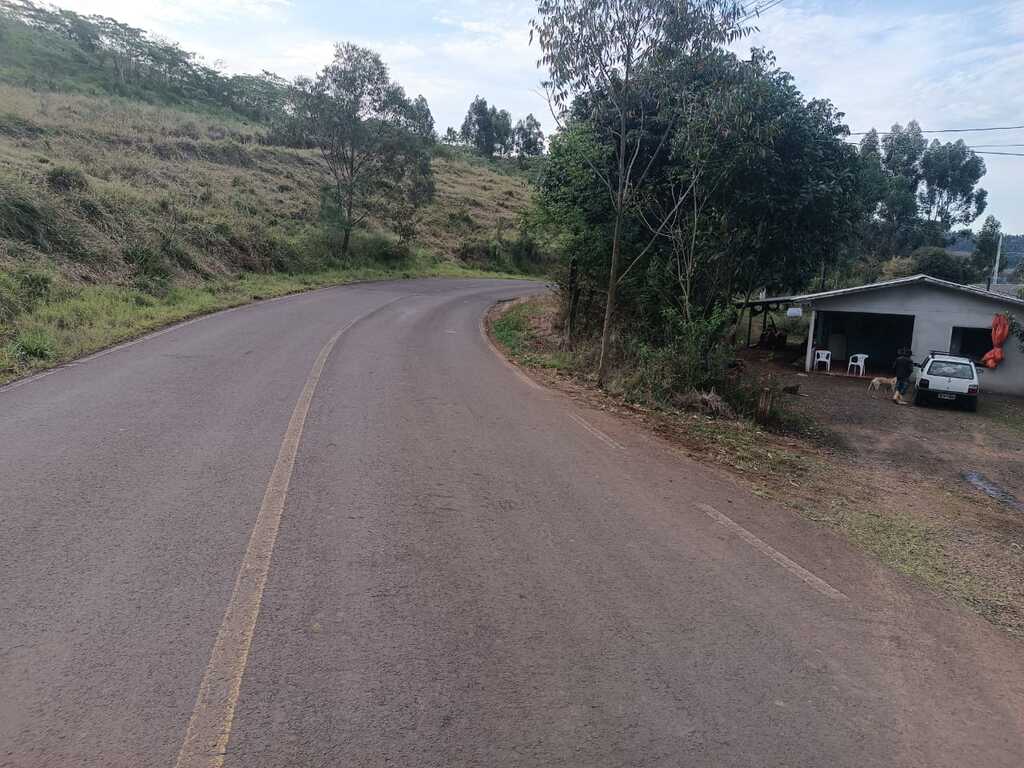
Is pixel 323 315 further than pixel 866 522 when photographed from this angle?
Yes

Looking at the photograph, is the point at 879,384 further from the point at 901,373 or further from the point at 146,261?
the point at 146,261

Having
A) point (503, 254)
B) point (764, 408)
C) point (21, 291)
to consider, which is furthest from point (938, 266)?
point (21, 291)

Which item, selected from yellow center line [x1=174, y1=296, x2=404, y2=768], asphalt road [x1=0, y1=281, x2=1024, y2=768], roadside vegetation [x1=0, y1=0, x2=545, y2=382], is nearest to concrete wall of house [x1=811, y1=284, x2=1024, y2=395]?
roadside vegetation [x1=0, y1=0, x2=545, y2=382]

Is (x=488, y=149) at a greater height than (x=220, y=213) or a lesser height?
greater

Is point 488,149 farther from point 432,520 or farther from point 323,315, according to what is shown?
point 432,520

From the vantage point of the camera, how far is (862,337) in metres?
28.9

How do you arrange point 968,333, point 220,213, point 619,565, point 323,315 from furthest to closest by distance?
point 220,213, point 968,333, point 323,315, point 619,565

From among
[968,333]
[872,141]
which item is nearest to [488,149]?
[872,141]

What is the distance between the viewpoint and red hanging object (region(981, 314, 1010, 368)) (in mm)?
21797

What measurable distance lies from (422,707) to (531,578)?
1498 millimetres

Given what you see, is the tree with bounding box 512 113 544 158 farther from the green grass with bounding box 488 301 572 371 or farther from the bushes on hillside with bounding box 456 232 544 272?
the green grass with bounding box 488 301 572 371

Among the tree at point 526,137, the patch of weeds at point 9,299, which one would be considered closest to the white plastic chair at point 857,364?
the patch of weeds at point 9,299

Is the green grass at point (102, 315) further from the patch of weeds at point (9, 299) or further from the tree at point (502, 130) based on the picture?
the tree at point (502, 130)

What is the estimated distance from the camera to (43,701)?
9.75ft
